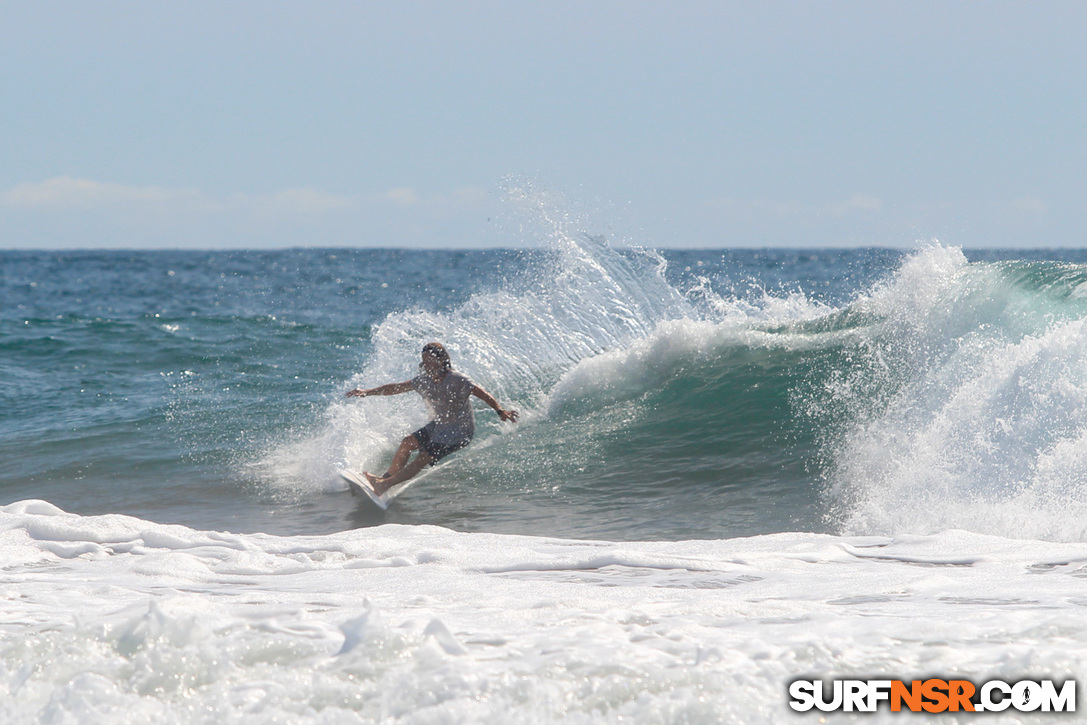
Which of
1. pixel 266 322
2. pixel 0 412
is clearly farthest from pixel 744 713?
pixel 266 322

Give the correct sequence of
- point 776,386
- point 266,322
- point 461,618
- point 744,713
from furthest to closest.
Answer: point 266,322, point 776,386, point 461,618, point 744,713

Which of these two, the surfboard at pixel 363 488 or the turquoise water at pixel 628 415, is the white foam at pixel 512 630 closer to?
the turquoise water at pixel 628 415

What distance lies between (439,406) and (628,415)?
8.29 feet

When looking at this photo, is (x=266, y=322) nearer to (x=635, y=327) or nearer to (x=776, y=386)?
(x=635, y=327)

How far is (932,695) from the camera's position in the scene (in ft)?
11.0

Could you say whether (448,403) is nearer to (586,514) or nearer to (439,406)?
(439,406)

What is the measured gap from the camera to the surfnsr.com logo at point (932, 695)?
3285mm

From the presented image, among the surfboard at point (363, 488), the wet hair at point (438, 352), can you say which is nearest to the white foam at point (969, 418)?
the wet hair at point (438, 352)

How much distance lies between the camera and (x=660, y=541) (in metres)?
6.69

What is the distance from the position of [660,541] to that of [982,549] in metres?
2.15

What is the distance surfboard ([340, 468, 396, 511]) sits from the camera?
8.00 meters

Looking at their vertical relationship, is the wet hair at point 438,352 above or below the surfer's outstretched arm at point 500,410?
above

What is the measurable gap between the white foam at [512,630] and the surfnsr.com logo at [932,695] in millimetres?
67

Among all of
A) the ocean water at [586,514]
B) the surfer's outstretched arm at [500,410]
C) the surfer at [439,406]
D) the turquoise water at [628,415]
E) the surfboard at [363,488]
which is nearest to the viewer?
the ocean water at [586,514]
